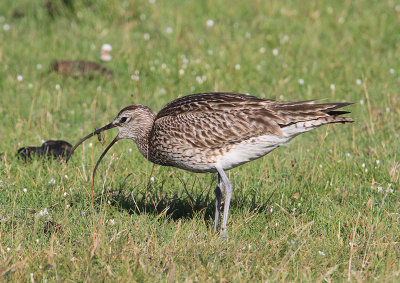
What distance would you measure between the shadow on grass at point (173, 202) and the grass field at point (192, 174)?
2 cm

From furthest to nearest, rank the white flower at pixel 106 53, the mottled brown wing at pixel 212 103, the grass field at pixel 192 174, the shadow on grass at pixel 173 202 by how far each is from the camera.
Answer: the white flower at pixel 106 53
the shadow on grass at pixel 173 202
the mottled brown wing at pixel 212 103
the grass field at pixel 192 174

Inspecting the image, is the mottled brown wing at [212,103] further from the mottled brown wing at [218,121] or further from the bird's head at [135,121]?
the bird's head at [135,121]

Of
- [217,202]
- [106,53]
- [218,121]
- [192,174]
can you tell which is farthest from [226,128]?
[106,53]

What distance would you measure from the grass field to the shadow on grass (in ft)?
0.08

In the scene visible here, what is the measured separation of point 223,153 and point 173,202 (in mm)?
975

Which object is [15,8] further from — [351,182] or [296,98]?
[351,182]

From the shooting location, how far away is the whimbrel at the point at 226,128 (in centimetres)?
662

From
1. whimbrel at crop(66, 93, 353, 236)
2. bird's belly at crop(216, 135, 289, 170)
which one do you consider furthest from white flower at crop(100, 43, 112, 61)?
bird's belly at crop(216, 135, 289, 170)

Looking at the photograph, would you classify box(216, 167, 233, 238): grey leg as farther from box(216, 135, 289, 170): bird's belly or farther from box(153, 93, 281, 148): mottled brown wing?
box(153, 93, 281, 148): mottled brown wing

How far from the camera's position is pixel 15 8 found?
13.9 m

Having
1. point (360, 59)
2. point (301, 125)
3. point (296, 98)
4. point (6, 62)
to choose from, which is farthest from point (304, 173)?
point (6, 62)

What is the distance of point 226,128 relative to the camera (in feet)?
22.2

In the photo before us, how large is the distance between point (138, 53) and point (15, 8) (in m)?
Result: 3.98

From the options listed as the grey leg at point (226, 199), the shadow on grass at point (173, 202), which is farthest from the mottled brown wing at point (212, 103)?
the shadow on grass at point (173, 202)
